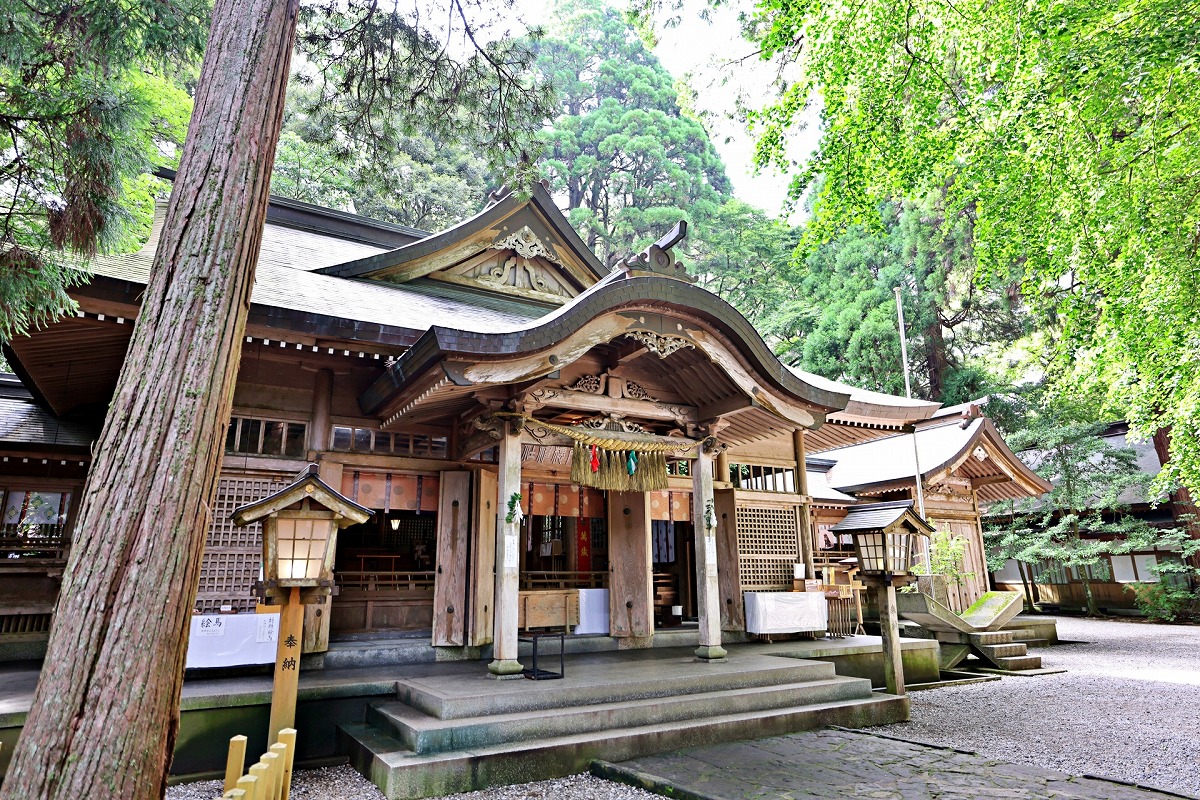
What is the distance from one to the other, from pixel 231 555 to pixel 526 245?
6.71m

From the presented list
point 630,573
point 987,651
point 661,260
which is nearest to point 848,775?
point 630,573

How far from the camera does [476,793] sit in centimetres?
508

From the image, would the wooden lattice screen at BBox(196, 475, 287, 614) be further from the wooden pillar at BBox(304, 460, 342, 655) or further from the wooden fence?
the wooden fence

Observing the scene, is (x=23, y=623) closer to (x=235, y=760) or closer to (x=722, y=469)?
(x=235, y=760)

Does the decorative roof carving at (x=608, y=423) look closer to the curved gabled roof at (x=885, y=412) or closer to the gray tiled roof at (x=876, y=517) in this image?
the gray tiled roof at (x=876, y=517)

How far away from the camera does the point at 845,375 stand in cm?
2398

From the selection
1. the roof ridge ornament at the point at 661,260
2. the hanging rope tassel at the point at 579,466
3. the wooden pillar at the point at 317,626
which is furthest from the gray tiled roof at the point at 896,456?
the wooden pillar at the point at 317,626

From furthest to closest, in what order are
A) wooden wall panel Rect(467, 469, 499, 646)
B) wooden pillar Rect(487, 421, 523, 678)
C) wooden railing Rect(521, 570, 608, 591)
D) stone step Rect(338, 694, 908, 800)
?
1. wooden railing Rect(521, 570, 608, 591)
2. wooden wall panel Rect(467, 469, 499, 646)
3. wooden pillar Rect(487, 421, 523, 678)
4. stone step Rect(338, 694, 908, 800)

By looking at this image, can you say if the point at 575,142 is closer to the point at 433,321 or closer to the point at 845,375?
the point at 845,375

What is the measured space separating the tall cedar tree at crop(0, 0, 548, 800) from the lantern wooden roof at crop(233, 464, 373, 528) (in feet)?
6.31

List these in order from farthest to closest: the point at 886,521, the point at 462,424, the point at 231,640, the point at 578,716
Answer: the point at 462,424 → the point at 886,521 → the point at 231,640 → the point at 578,716

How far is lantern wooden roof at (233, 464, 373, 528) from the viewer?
5121mm

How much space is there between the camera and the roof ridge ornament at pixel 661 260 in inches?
293

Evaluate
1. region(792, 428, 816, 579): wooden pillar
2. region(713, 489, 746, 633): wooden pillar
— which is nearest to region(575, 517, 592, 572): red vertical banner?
region(713, 489, 746, 633): wooden pillar
